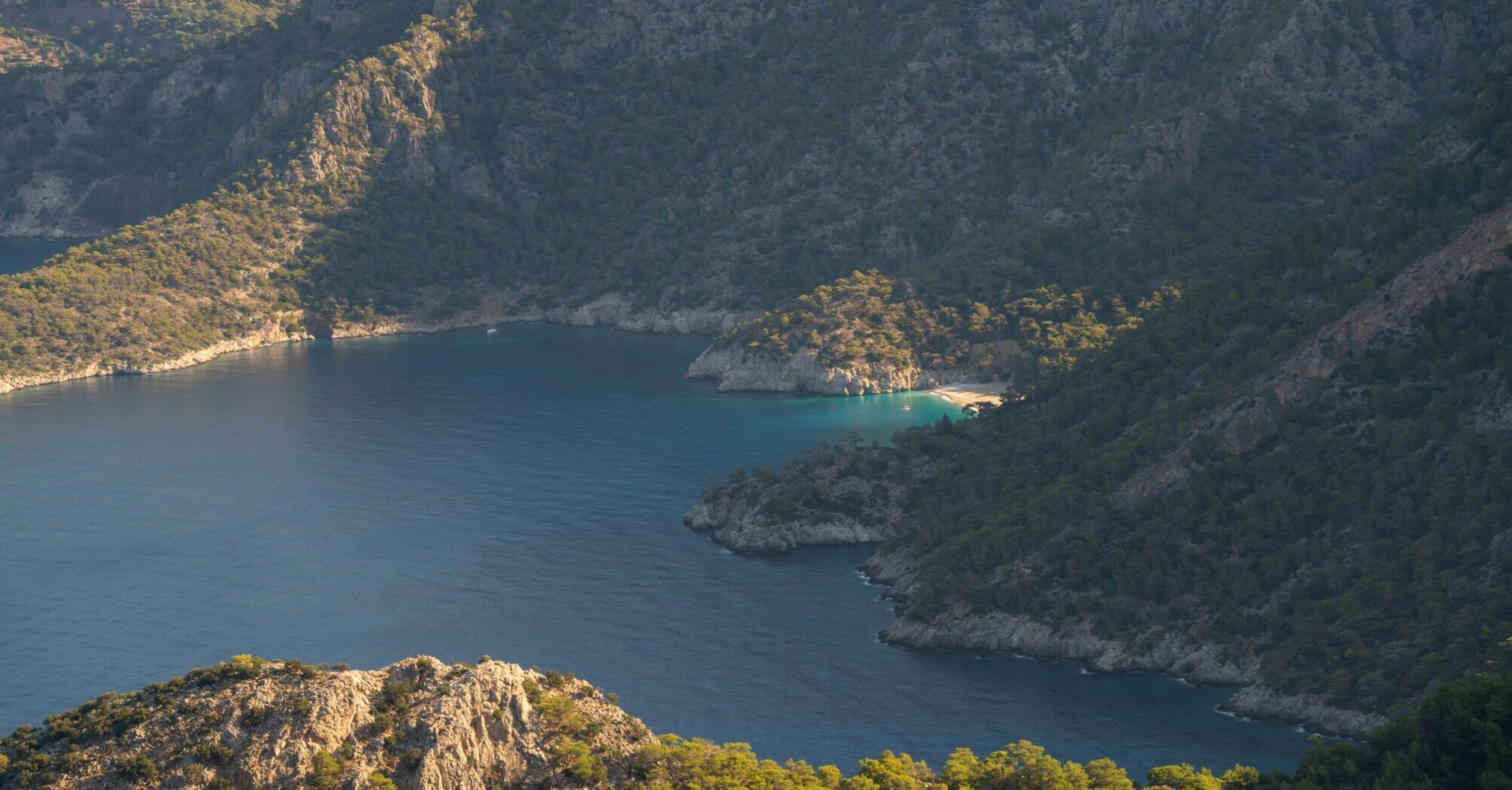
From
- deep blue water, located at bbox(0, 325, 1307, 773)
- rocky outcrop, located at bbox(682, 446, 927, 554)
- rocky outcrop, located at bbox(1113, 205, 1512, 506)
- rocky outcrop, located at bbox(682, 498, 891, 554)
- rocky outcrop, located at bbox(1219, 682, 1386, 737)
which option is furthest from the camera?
rocky outcrop, located at bbox(682, 446, 927, 554)

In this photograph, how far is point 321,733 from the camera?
359ft

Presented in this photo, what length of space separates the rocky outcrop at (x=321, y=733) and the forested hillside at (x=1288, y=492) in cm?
5361

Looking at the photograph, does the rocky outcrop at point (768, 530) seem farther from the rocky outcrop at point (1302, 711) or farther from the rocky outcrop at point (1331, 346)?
the rocky outcrop at point (1302, 711)

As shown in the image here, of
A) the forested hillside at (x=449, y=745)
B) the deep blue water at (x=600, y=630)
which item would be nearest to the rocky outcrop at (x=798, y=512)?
the deep blue water at (x=600, y=630)

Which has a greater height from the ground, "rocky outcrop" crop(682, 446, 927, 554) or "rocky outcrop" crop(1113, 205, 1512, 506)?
"rocky outcrop" crop(1113, 205, 1512, 506)

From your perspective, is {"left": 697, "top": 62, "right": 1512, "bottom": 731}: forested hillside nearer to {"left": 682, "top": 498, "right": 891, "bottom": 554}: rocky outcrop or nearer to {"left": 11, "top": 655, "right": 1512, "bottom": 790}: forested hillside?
{"left": 682, "top": 498, "right": 891, "bottom": 554}: rocky outcrop

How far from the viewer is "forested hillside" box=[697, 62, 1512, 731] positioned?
148 meters

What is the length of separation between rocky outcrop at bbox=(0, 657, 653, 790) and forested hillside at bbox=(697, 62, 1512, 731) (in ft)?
176

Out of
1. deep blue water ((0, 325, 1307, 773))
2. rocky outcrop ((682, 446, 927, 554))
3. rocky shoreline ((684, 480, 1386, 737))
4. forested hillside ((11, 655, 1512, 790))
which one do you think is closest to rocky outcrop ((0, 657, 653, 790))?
forested hillside ((11, 655, 1512, 790))

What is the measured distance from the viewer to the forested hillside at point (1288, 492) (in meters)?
148

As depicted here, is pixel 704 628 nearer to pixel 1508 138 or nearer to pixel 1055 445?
pixel 1055 445

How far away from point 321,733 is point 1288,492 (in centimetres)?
8242

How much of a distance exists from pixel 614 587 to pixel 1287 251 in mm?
66400

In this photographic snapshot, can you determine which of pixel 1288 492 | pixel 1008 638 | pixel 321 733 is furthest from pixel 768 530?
pixel 321 733
